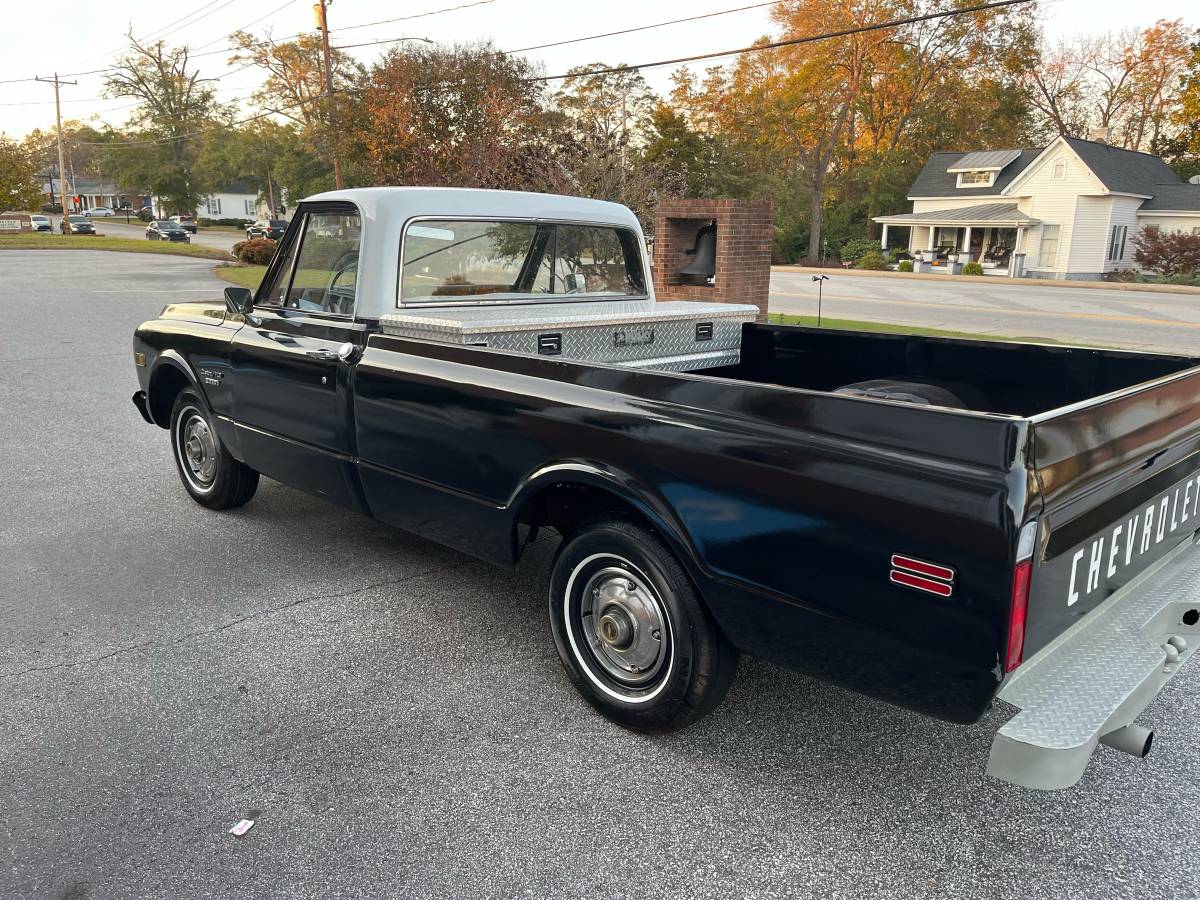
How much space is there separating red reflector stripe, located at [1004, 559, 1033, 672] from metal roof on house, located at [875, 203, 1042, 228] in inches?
1706

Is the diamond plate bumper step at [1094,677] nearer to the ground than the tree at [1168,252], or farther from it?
nearer to the ground

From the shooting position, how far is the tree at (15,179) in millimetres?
56094

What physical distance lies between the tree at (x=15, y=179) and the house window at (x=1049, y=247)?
58954 mm

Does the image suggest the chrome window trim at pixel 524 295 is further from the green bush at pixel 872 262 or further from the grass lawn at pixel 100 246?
the green bush at pixel 872 262

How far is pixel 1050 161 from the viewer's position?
135 feet

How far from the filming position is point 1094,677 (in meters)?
2.55

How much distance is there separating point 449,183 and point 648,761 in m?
23.0

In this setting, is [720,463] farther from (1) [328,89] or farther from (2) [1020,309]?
(1) [328,89]

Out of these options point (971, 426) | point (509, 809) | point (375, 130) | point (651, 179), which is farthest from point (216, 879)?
point (375, 130)

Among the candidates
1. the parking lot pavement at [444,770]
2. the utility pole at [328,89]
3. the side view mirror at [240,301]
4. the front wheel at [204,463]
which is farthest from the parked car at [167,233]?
the parking lot pavement at [444,770]

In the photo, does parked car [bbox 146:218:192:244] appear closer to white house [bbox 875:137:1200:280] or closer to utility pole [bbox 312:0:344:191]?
utility pole [bbox 312:0:344:191]

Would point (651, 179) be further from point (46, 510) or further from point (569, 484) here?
point (569, 484)

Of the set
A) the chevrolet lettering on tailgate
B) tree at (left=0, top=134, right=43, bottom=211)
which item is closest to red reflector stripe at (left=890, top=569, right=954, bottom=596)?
the chevrolet lettering on tailgate

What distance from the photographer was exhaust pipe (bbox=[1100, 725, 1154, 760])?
2.54 meters
